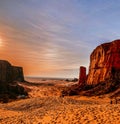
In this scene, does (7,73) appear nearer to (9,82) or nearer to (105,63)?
(9,82)

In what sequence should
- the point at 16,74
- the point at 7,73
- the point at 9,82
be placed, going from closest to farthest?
the point at 9,82 → the point at 7,73 → the point at 16,74

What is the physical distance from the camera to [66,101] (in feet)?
96.6

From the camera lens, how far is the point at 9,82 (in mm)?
93312

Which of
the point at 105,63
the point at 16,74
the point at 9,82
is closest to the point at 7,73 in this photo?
the point at 9,82

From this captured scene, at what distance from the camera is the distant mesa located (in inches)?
1935

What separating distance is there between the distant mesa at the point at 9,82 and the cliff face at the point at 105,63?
1967cm

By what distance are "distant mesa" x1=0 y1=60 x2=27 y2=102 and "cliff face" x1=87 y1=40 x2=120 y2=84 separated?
1967 cm

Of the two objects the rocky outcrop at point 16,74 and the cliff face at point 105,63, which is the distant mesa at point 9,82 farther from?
the cliff face at point 105,63

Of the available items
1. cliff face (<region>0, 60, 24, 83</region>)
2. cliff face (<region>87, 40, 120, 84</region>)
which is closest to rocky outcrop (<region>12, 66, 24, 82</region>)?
cliff face (<region>0, 60, 24, 83</region>)

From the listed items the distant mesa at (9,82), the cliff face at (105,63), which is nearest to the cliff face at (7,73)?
the distant mesa at (9,82)

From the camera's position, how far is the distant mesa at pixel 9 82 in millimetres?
49150

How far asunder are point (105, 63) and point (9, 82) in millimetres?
43176

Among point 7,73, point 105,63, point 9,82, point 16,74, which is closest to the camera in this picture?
point 105,63

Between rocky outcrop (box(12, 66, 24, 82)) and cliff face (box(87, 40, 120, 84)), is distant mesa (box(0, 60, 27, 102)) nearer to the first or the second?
rocky outcrop (box(12, 66, 24, 82))
